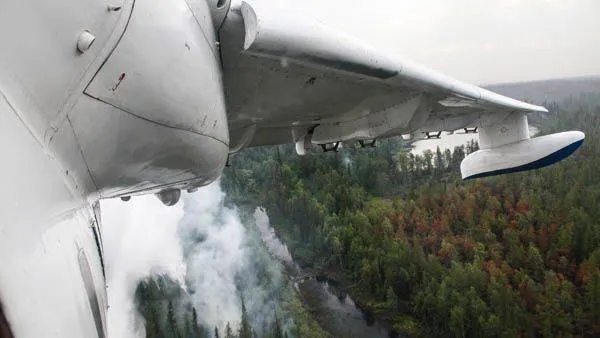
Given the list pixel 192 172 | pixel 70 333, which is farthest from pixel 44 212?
pixel 192 172

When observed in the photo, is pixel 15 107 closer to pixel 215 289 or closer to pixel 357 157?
pixel 215 289

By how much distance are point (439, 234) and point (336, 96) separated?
96.0 feet

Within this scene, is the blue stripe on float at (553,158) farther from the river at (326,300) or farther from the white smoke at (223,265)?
the white smoke at (223,265)

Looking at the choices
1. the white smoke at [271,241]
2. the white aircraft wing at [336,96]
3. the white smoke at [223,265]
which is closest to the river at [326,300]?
the white smoke at [271,241]

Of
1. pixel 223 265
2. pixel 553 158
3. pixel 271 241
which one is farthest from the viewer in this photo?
pixel 271 241

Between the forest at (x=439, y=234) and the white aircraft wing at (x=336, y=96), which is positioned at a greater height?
the white aircraft wing at (x=336, y=96)

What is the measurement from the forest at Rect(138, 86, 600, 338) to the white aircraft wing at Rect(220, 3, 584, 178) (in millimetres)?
20520

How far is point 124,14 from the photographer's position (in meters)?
1.43

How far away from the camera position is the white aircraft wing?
2.58m

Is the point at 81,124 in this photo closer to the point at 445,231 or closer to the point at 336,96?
the point at 336,96

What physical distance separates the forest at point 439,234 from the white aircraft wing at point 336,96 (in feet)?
67.3

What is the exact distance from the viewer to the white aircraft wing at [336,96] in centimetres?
258

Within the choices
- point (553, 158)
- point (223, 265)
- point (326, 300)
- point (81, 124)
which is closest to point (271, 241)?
point (223, 265)

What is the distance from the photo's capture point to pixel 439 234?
31172 millimetres
